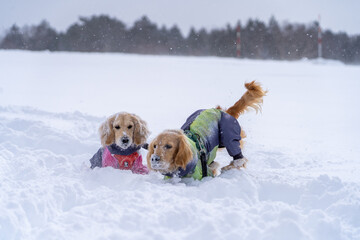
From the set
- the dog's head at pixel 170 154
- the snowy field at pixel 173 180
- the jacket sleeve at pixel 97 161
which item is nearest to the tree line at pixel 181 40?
the snowy field at pixel 173 180

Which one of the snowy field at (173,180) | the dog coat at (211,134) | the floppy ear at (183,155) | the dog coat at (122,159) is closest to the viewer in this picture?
the snowy field at (173,180)

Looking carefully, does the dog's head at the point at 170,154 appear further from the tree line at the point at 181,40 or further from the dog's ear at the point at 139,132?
the tree line at the point at 181,40

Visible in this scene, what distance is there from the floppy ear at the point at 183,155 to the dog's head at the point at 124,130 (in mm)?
792

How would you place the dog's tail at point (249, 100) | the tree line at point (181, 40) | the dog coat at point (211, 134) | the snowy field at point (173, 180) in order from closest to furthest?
the snowy field at point (173, 180)
the dog coat at point (211, 134)
the dog's tail at point (249, 100)
the tree line at point (181, 40)

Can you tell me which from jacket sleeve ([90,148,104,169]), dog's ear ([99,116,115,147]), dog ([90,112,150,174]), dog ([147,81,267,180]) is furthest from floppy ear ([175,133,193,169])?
jacket sleeve ([90,148,104,169])

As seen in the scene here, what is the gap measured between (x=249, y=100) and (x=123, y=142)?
1.72 metres

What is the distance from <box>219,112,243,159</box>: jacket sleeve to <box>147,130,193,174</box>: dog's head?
745 mm

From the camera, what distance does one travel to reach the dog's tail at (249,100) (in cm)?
508

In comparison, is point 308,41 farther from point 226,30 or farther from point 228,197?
point 228,197

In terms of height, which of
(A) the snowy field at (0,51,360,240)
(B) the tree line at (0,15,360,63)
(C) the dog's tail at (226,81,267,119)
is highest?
(B) the tree line at (0,15,360,63)

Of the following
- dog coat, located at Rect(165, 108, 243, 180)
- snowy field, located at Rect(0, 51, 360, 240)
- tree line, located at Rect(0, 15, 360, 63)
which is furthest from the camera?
tree line, located at Rect(0, 15, 360, 63)

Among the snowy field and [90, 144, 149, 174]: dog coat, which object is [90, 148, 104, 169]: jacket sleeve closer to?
[90, 144, 149, 174]: dog coat

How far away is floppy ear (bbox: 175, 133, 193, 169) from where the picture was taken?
3893 millimetres

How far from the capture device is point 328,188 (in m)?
3.71
